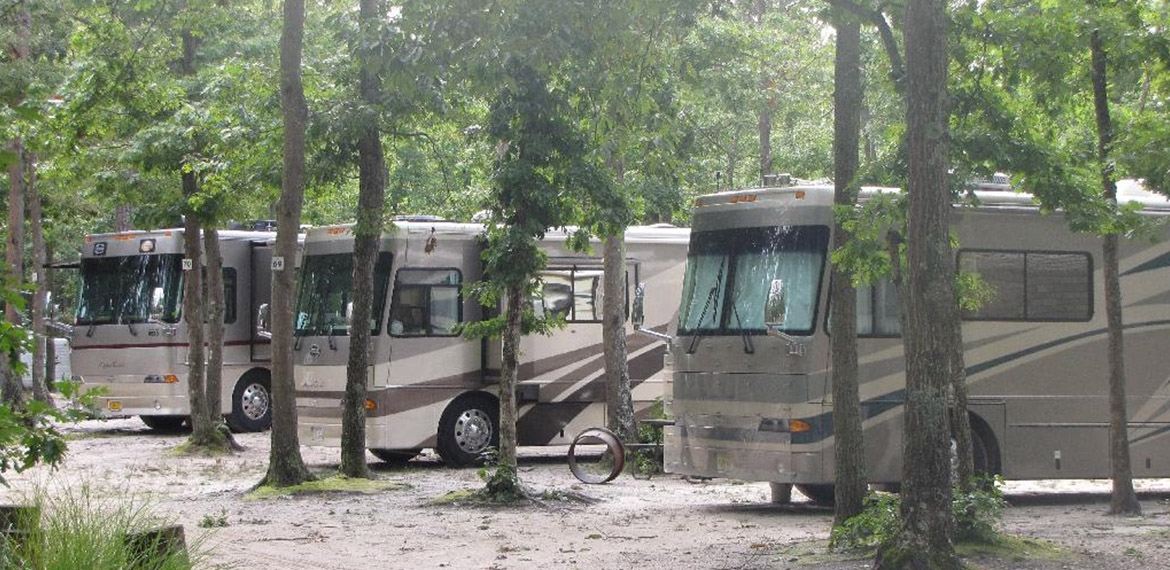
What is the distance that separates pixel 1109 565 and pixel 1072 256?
18.9ft

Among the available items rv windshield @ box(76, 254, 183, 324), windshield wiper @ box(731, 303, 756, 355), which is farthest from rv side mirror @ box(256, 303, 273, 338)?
windshield wiper @ box(731, 303, 756, 355)

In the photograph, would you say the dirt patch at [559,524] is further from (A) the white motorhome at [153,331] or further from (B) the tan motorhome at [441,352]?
(A) the white motorhome at [153,331]

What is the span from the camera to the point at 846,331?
483 inches

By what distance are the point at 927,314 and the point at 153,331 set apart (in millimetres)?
18792

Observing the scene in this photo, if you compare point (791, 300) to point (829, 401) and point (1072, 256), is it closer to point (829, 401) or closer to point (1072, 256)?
point (829, 401)

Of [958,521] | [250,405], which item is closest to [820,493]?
[958,521]

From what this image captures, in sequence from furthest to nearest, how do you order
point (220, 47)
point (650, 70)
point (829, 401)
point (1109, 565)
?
point (220, 47), point (829, 401), point (650, 70), point (1109, 565)

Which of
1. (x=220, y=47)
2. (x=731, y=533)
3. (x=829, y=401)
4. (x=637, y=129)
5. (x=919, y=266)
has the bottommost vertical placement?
(x=731, y=533)

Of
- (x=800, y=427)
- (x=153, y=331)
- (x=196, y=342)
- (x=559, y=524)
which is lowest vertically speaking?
(x=559, y=524)

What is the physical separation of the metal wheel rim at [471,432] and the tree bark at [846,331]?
886 cm

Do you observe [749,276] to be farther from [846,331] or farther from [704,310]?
[846,331]

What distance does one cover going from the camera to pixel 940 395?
995cm

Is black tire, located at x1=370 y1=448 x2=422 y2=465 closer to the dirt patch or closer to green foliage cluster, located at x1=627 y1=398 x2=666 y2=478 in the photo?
the dirt patch

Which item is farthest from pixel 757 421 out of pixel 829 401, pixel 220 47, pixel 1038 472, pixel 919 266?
pixel 220 47
